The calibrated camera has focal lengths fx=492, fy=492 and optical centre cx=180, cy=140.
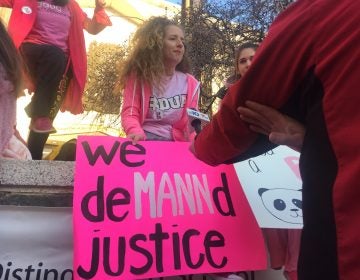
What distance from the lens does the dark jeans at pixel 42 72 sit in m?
3.28

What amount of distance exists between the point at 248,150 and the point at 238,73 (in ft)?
8.18

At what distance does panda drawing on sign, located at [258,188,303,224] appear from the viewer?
2.23 metres

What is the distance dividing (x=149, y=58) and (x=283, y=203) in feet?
4.79

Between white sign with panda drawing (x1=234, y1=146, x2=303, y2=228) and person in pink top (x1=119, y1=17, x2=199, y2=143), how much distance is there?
1.91 ft

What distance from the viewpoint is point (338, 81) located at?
3.23ft

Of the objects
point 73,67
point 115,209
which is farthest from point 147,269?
point 73,67

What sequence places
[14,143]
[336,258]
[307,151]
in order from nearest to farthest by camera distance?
[336,258], [307,151], [14,143]

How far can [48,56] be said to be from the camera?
331 centimetres

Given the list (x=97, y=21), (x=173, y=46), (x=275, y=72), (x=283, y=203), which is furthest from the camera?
(x=97, y=21)

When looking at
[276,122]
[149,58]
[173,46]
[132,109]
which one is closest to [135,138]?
[132,109]

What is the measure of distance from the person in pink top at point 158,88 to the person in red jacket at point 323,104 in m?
1.73

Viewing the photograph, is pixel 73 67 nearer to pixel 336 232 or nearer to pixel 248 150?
pixel 248 150

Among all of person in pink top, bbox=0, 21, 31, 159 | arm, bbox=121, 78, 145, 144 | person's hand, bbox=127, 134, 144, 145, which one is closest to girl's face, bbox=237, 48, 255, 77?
arm, bbox=121, 78, 145, 144

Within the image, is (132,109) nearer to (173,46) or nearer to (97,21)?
(173,46)
